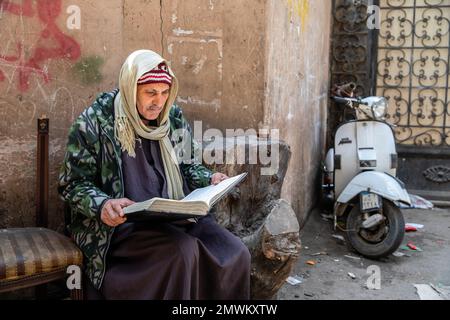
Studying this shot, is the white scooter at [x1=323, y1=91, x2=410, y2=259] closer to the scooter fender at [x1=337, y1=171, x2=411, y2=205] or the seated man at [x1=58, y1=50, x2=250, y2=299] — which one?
the scooter fender at [x1=337, y1=171, x2=411, y2=205]

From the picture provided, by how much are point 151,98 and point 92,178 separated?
441 mm

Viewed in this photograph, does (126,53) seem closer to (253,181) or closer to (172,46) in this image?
(172,46)

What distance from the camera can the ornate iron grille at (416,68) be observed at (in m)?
5.96

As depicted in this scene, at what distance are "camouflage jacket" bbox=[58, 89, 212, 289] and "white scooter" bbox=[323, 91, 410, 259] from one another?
8.11 ft

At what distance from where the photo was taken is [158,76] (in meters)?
2.35

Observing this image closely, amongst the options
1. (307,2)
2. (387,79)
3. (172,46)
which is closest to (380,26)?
(387,79)

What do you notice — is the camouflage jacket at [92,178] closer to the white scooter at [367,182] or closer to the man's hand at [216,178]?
the man's hand at [216,178]

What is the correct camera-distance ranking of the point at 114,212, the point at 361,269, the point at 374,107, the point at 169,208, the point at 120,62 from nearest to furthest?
the point at 169,208, the point at 114,212, the point at 120,62, the point at 361,269, the point at 374,107

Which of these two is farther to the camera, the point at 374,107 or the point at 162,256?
the point at 374,107

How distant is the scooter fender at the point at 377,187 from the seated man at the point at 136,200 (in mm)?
2076

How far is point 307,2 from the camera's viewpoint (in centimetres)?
459

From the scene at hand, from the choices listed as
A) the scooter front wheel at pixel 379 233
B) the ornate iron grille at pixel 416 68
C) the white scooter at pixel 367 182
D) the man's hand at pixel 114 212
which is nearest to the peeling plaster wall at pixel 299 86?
the white scooter at pixel 367 182

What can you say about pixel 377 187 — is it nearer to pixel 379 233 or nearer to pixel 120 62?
pixel 379 233

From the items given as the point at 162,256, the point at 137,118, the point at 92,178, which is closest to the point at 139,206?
the point at 162,256
